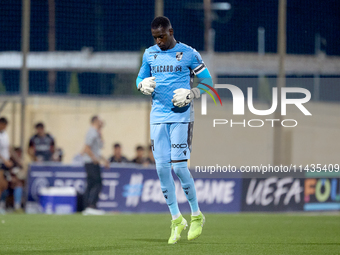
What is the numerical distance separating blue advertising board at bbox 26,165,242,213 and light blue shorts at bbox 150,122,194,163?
23.7 feet

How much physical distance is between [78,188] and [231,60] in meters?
7.09

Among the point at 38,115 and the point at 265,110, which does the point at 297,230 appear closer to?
the point at 265,110

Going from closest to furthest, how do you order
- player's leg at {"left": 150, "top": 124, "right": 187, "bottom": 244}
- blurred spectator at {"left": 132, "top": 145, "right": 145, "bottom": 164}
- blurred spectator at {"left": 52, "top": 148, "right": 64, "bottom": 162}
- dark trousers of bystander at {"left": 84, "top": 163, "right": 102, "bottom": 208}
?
player's leg at {"left": 150, "top": 124, "right": 187, "bottom": 244}
dark trousers of bystander at {"left": 84, "top": 163, "right": 102, "bottom": 208}
blurred spectator at {"left": 52, "top": 148, "right": 64, "bottom": 162}
blurred spectator at {"left": 132, "top": 145, "right": 145, "bottom": 164}

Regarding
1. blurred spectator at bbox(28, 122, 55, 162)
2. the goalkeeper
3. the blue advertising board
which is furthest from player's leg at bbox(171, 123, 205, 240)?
blurred spectator at bbox(28, 122, 55, 162)

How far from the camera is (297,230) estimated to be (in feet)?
28.9

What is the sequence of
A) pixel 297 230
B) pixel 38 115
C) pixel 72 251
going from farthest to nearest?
pixel 38 115 → pixel 297 230 → pixel 72 251

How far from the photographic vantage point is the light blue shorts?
6746mm

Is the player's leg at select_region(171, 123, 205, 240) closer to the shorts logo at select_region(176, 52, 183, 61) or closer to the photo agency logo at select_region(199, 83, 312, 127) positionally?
the shorts logo at select_region(176, 52, 183, 61)

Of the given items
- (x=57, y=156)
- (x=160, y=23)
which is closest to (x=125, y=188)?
(x=57, y=156)

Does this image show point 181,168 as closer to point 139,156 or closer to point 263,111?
point 139,156

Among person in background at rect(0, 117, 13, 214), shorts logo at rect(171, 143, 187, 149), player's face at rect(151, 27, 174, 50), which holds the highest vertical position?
player's face at rect(151, 27, 174, 50)

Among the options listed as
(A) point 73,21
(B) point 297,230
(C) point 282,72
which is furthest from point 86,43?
(B) point 297,230

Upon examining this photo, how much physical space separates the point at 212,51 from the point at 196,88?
1010 cm

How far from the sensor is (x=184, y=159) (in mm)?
6781
